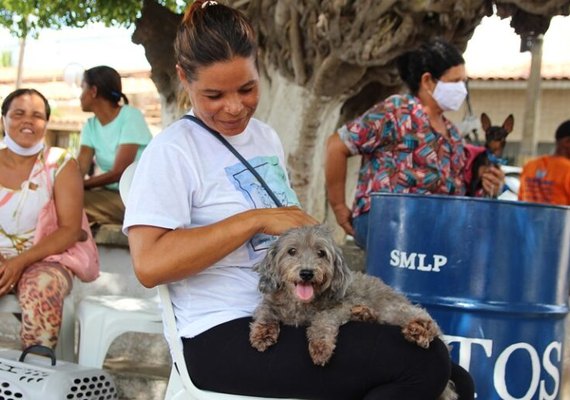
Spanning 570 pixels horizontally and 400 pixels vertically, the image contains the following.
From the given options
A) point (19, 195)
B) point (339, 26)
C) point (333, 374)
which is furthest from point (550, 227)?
point (339, 26)

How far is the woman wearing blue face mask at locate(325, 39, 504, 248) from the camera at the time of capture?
4.11m

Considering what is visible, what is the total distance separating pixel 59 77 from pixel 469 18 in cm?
2036

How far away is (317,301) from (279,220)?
0.23 metres

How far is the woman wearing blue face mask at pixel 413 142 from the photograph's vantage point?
411cm

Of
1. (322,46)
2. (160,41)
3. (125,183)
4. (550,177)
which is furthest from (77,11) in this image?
(125,183)

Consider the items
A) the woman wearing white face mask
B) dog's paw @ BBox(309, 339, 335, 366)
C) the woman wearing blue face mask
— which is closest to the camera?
dog's paw @ BBox(309, 339, 335, 366)

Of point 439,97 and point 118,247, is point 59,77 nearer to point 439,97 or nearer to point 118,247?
point 118,247

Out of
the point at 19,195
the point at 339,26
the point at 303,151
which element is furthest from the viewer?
the point at 303,151

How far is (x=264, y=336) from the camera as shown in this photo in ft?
7.14

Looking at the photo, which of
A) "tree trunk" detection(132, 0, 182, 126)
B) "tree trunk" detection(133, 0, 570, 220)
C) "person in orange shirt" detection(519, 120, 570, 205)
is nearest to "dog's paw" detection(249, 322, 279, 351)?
"tree trunk" detection(133, 0, 570, 220)

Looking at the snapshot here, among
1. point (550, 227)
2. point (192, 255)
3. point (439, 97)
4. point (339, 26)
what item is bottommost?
point (192, 255)

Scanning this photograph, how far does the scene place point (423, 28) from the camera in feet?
21.4

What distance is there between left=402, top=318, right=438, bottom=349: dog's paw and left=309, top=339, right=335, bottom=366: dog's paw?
193 mm

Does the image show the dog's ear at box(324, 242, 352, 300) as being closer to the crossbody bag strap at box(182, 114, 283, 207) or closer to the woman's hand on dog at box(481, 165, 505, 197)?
the crossbody bag strap at box(182, 114, 283, 207)
